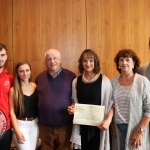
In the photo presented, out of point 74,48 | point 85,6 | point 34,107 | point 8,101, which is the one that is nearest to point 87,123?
point 34,107

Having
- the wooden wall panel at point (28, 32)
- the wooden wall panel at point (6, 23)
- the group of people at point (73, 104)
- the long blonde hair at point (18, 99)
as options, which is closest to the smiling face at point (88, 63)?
the group of people at point (73, 104)

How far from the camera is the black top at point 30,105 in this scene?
1870mm

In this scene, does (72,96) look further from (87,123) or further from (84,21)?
(84,21)

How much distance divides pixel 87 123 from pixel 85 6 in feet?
5.21

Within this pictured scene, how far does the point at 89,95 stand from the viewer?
174cm

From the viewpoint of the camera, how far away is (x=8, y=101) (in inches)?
72.6

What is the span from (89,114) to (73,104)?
0.72ft

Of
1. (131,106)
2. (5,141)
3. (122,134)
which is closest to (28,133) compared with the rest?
(5,141)

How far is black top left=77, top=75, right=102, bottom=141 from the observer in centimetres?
174

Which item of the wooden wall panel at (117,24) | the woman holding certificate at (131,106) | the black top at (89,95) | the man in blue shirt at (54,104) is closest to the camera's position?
the woman holding certificate at (131,106)

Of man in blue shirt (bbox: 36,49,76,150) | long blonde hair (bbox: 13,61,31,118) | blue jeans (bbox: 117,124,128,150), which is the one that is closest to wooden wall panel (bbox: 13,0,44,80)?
man in blue shirt (bbox: 36,49,76,150)

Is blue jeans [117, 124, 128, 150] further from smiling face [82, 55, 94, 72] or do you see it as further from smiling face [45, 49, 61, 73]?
smiling face [45, 49, 61, 73]

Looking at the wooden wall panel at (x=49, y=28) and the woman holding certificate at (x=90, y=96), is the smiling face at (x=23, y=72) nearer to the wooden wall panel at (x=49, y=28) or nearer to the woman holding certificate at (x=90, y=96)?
the woman holding certificate at (x=90, y=96)

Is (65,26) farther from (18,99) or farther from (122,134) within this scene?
(122,134)
